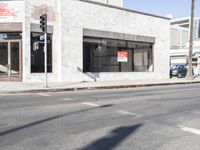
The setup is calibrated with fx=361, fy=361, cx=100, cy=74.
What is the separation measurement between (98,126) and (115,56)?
20.4 meters

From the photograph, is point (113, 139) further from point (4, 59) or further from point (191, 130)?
point (4, 59)

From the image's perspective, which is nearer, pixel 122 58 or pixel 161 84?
pixel 161 84

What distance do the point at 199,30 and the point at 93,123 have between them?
277 ft

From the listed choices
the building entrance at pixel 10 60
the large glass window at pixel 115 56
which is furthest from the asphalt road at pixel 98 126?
the large glass window at pixel 115 56

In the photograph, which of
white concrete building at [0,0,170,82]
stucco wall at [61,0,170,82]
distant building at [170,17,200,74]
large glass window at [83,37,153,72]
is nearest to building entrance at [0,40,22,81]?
white concrete building at [0,0,170,82]

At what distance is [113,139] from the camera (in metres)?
7.51

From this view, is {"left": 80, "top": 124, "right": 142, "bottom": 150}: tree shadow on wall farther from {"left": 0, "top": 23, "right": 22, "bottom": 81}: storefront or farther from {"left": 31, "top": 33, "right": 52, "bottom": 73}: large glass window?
{"left": 0, "top": 23, "right": 22, "bottom": 81}: storefront

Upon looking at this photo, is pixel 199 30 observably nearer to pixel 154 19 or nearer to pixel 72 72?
pixel 154 19

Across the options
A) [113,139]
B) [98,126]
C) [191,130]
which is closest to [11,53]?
[98,126]

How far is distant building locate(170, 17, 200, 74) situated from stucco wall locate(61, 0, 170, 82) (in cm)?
1919

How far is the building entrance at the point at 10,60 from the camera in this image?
77.8 feet

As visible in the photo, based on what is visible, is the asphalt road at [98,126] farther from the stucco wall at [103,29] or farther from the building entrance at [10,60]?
the stucco wall at [103,29]

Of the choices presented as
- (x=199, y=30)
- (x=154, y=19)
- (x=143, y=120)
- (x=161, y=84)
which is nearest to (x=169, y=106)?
(x=143, y=120)

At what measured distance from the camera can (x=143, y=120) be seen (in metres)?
9.86
